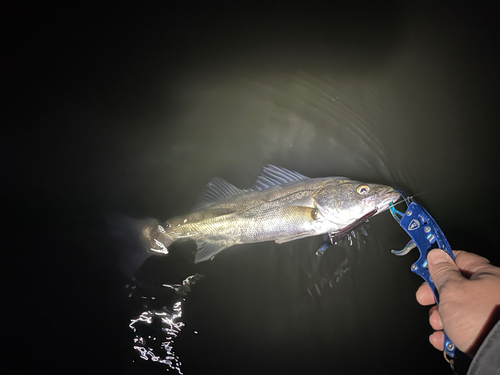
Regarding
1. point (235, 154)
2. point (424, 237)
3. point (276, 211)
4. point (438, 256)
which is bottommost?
point (438, 256)

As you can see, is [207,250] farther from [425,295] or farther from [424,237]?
[425,295]

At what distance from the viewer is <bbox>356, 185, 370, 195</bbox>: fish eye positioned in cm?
216

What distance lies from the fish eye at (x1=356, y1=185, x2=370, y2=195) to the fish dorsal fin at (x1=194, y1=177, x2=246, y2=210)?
3.67ft

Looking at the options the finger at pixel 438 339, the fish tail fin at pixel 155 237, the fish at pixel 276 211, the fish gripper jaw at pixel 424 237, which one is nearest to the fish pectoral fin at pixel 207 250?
the fish at pixel 276 211

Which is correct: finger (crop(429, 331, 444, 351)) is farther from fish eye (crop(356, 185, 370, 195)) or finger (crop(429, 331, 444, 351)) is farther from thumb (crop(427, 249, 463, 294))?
fish eye (crop(356, 185, 370, 195))

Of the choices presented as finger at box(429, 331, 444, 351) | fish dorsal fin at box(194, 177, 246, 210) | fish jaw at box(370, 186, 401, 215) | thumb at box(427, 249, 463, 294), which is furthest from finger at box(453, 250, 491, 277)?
fish dorsal fin at box(194, 177, 246, 210)

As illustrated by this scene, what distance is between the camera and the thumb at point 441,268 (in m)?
1.50

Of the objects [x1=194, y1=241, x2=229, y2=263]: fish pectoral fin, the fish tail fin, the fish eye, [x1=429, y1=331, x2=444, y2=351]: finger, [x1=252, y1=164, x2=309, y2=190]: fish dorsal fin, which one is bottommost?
[x1=429, y1=331, x2=444, y2=351]: finger

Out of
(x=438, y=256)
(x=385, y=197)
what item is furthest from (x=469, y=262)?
(x=385, y=197)

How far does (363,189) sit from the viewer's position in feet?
7.13

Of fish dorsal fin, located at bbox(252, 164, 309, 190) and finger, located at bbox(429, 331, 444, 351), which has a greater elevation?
fish dorsal fin, located at bbox(252, 164, 309, 190)

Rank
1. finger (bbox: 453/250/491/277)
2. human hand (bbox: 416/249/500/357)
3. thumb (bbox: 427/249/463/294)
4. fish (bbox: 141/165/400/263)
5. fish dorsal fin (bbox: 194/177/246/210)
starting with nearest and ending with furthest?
human hand (bbox: 416/249/500/357) < thumb (bbox: 427/249/463/294) < finger (bbox: 453/250/491/277) < fish (bbox: 141/165/400/263) < fish dorsal fin (bbox: 194/177/246/210)

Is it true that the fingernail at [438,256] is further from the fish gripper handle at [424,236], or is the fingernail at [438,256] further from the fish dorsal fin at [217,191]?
the fish dorsal fin at [217,191]

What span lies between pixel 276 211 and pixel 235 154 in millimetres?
1289
